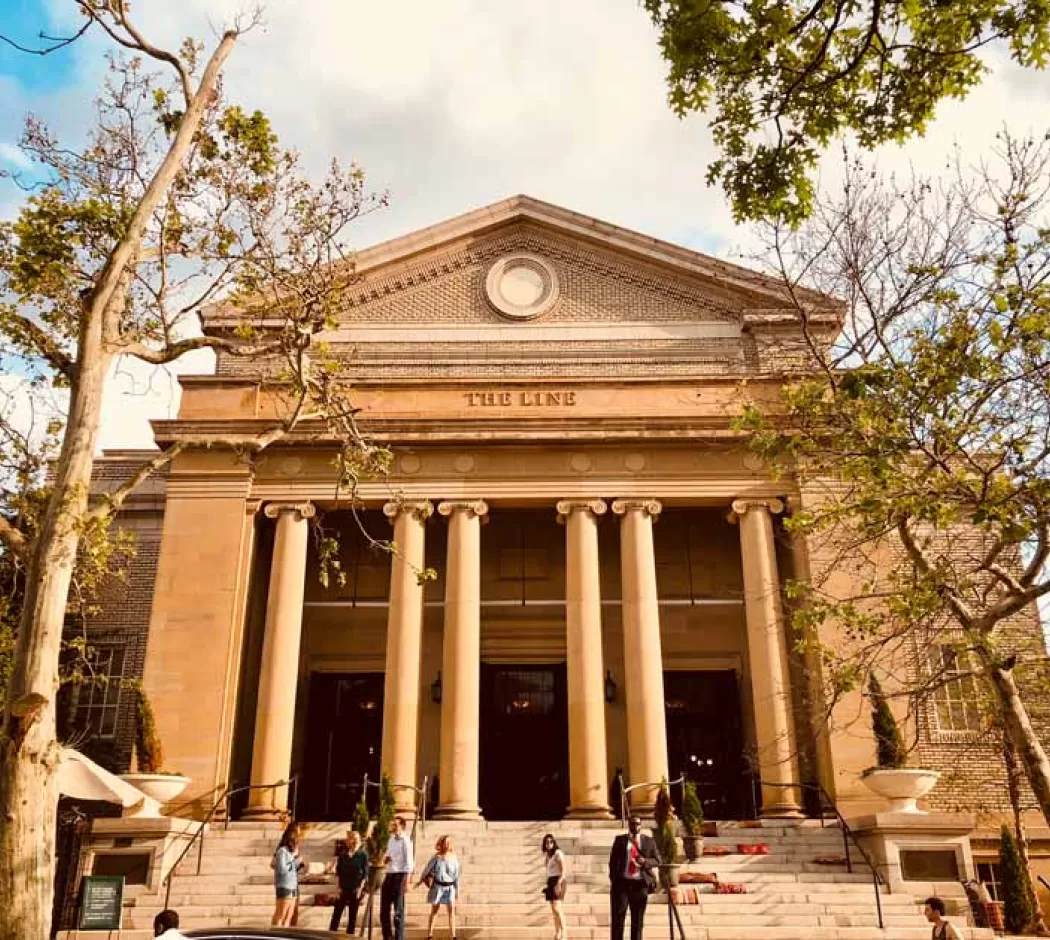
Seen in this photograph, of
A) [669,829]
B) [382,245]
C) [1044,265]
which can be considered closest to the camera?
[1044,265]

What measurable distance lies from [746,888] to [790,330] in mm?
11852

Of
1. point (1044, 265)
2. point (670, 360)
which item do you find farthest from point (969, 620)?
point (670, 360)

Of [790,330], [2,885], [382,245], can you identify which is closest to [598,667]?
[790,330]

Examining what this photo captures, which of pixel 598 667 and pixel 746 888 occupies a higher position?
pixel 598 667

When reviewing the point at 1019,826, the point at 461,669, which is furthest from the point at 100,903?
the point at 1019,826

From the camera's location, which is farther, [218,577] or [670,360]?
[670,360]

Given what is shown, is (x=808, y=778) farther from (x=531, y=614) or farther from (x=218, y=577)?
(x=218, y=577)

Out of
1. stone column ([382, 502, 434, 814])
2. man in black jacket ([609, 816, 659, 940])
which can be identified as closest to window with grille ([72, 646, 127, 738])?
stone column ([382, 502, 434, 814])

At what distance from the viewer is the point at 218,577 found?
63.5 feet

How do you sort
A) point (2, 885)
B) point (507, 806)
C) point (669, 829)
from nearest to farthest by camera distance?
point (2, 885) < point (669, 829) < point (507, 806)

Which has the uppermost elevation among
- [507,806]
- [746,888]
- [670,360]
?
[670,360]

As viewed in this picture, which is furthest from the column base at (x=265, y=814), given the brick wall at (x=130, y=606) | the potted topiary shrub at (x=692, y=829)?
the potted topiary shrub at (x=692, y=829)

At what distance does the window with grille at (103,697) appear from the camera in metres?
21.5

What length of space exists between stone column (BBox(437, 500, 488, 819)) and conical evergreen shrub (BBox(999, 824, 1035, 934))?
8.54 m
